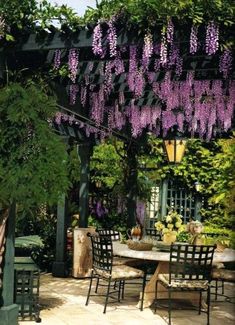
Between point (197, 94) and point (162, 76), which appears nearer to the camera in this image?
point (162, 76)

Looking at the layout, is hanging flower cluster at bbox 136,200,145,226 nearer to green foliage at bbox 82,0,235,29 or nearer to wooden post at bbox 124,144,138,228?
wooden post at bbox 124,144,138,228

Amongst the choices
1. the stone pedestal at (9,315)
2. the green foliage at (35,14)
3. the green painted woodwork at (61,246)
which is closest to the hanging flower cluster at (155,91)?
the green foliage at (35,14)

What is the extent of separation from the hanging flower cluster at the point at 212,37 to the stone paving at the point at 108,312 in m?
2.84

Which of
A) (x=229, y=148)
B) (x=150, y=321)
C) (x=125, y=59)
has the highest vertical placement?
(x=125, y=59)

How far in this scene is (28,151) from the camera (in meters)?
4.66

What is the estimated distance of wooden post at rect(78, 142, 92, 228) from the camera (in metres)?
8.77

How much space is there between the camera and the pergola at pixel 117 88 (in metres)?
4.52

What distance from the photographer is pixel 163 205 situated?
13.1 meters

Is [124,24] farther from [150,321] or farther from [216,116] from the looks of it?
[216,116]

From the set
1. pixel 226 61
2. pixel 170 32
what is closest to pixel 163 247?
pixel 226 61

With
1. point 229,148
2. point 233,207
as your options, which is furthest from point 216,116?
point 233,207

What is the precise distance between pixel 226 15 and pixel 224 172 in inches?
174

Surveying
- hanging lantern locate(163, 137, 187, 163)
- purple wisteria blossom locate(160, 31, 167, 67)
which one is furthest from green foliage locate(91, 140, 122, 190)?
purple wisteria blossom locate(160, 31, 167, 67)

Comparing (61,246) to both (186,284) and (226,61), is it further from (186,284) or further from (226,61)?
(226,61)
